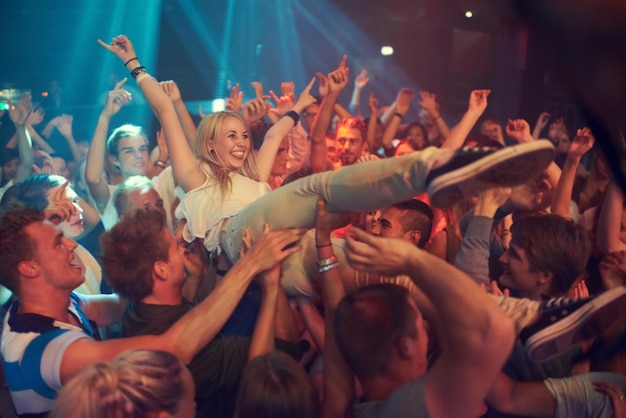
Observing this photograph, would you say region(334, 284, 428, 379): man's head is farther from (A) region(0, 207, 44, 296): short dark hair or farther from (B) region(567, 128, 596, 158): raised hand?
(B) region(567, 128, 596, 158): raised hand

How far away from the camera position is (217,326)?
1724 millimetres

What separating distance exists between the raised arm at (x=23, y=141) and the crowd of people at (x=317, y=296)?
1.36 metres

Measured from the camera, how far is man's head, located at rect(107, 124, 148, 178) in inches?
155

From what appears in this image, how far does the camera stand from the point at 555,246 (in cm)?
198

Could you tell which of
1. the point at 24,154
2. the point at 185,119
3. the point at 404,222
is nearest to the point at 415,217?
the point at 404,222

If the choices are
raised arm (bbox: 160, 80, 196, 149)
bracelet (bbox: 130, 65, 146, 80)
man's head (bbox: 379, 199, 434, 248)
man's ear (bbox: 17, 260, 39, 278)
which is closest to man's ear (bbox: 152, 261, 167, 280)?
man's ear (bbox: 17, 260, 39, 278)

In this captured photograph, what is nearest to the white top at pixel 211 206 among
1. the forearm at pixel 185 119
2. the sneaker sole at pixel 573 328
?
the forearm at pixel 185 119

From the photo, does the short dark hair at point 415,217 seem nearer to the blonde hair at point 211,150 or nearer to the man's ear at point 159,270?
the blonde hair at point 211,150

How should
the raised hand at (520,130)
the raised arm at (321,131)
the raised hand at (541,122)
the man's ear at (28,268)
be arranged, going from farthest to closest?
the raised hand at (541,122) < the raised arm at (321,131) < the raised hand at (520,130) < the man's ear at (28,268)

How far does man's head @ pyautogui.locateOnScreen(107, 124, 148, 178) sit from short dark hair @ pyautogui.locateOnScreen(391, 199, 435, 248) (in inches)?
83.1

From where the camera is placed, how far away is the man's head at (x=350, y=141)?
438cm

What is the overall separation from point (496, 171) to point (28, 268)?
53.1 inches

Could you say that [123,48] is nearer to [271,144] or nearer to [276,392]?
[271,144]

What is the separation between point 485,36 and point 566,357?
25.5ft
